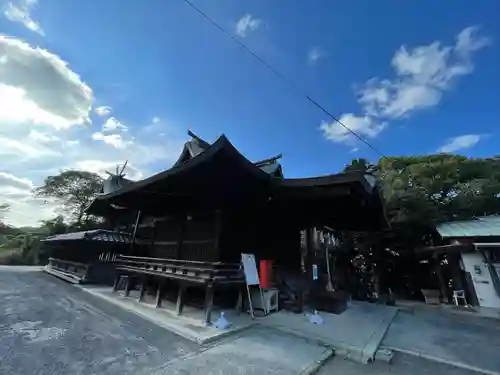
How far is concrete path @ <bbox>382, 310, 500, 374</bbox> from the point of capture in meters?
4.09

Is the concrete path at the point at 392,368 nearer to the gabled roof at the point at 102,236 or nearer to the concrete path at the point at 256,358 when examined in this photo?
the concrete path at the point at 256,358

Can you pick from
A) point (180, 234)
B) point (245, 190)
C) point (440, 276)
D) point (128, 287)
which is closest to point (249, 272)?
point (245, 190)

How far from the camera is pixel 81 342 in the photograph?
13.5ft

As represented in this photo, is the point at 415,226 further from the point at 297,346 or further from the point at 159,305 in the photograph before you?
the point at 159,305

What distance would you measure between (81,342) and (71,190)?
1023 inches

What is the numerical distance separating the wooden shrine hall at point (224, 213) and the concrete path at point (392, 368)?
105 inches

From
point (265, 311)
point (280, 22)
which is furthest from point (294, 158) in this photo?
point (265, 311)

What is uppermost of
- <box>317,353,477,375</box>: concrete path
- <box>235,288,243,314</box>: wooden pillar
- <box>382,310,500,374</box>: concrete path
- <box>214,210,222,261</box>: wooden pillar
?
<box>214,210,222,261</box>: wooden pillar

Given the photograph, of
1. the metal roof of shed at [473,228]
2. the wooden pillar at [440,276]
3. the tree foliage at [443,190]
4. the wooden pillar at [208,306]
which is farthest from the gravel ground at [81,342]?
the wooden pillar at [440,276]

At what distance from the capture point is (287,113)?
862cm

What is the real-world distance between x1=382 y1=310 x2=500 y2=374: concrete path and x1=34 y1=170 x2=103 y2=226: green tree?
87.6ft

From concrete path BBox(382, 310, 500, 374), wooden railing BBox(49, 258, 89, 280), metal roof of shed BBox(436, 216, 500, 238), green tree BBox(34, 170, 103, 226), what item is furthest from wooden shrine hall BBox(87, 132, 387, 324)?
green tree BBox(34, 170, 103, 226)

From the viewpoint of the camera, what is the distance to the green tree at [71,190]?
24.8 m

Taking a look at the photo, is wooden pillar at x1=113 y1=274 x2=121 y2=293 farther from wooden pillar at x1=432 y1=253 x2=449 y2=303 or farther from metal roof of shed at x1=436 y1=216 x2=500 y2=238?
wooden pillar at x1=432 y1=253 x2=449 y2=303
